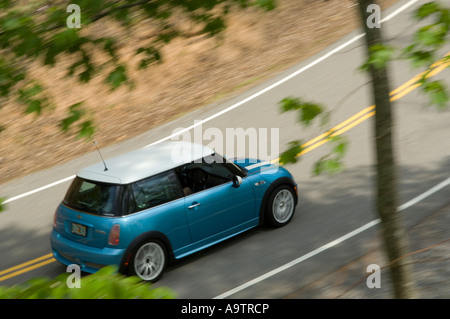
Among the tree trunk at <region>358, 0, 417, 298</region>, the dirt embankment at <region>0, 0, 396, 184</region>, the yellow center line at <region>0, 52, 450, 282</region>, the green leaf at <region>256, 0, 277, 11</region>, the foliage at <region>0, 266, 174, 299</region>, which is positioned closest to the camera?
the foliage at <region>0, 266, 174, 299</region>

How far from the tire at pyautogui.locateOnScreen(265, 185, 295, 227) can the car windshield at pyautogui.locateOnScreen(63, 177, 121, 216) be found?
101 inches

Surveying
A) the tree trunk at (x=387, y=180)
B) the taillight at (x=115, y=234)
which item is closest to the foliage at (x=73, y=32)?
the tree trunk at (x=387, y=180)

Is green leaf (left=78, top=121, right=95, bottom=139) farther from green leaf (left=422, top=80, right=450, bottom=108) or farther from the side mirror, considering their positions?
the side mirror

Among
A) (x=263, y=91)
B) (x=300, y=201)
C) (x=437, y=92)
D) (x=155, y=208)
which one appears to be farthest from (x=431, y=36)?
(x=263, y=91)

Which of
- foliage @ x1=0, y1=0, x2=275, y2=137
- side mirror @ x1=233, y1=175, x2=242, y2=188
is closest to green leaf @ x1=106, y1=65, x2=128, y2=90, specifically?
foliage @ x1=0, y1=0, x2=275, y2=137

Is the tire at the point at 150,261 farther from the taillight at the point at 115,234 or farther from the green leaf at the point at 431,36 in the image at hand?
the green leaf at the point at 431,36

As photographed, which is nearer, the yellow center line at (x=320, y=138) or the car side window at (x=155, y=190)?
the car side window at (x=155, y=190)

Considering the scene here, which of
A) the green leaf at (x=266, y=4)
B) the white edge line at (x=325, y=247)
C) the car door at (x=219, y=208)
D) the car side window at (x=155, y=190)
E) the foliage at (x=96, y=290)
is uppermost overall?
the green leaf at (x=266, y=4)

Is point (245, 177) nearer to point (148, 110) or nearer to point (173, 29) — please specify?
point (173, 29)

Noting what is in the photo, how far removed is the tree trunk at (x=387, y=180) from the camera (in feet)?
16.5

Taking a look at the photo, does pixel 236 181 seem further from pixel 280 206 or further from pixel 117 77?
pixel 117 77

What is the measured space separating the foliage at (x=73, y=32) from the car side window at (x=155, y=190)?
3320 mm

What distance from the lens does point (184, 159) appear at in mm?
9172

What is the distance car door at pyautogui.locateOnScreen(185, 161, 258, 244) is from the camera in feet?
30.0
